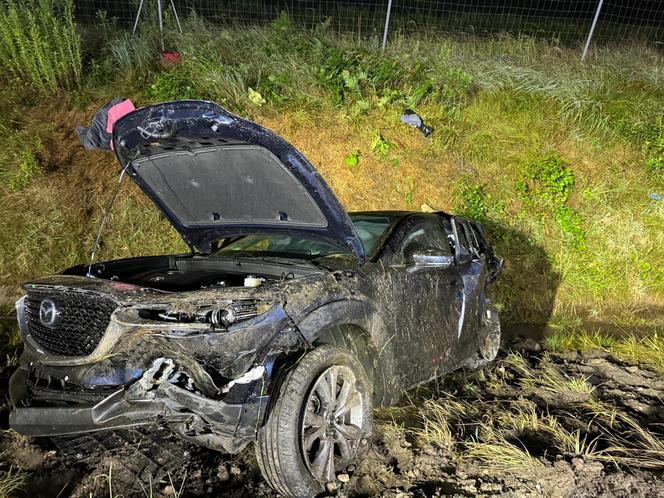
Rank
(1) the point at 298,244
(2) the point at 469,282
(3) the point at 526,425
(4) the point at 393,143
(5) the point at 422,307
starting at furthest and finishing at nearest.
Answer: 1. (4) the point at 393,143
2. (2) the point at 469,282
3. (1) the point at 298,244
4. (5) the point at 422,307
5. (3) the point at 526,425

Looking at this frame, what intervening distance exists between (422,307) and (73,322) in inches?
87.3

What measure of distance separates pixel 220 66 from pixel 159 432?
6721 mm

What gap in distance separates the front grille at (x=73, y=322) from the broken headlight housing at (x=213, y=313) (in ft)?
0.70

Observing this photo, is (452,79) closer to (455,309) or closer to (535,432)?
(455,309)

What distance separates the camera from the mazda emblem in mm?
2705

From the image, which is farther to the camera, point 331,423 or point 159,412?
point 331,423

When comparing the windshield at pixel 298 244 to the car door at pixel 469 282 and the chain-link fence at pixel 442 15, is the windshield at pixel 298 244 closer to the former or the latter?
the car door at pixel 469 282

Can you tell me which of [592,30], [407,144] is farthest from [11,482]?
[592,30]

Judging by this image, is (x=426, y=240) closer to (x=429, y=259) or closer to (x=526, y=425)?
(x=429, y=259)

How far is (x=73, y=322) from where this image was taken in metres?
2.66

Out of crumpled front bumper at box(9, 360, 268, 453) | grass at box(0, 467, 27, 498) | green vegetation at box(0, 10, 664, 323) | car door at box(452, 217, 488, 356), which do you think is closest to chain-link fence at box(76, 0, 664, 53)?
green vegetation at box(0, 10, 664, 323)

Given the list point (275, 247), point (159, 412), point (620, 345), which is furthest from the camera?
point (620, 345)

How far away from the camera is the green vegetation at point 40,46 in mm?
7535

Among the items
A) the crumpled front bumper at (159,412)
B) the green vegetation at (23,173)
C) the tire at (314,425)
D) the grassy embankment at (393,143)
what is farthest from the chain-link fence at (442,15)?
the crumpled front bumper at (159,412)
